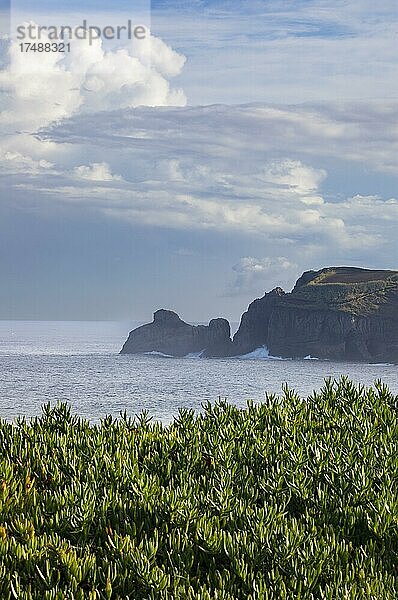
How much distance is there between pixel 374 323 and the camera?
22.3 metres

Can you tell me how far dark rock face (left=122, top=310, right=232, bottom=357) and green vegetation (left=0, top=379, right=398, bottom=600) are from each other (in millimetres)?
20397

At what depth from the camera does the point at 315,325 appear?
2236cm

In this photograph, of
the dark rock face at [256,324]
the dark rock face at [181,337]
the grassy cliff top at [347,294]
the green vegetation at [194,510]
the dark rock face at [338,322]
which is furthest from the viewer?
the dark rock face at [181,337]

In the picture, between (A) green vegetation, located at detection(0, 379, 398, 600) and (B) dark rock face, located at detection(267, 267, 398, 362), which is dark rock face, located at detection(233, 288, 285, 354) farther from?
(A) green vegetation, located at detection(0, 379, 398, 600)

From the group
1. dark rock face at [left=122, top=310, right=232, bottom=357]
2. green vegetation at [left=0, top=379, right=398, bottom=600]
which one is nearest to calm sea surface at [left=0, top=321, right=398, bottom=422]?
dark rock face at [left=122, top=310, right=232, bottom=357]

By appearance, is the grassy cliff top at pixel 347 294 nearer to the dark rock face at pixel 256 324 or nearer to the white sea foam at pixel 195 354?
the dark rock face at pixel 256 324

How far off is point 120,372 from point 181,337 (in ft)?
12.4

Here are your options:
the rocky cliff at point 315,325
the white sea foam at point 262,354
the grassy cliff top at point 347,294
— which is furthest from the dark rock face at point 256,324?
the grassy cliff top at point 347,294

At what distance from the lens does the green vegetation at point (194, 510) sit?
178 centimetres

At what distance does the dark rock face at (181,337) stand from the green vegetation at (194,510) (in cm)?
2040

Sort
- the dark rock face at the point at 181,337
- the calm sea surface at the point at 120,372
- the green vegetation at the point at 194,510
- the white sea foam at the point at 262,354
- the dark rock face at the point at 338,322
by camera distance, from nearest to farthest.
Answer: the green vegetation at the point at 194,510 < the calm sea surface at the point at 120,372 < the dark rock face at the point at 338,322 < the white sea foam at the point at 262,354 < the dark rock face at the point at 181,337

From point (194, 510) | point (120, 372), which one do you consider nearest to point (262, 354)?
point (120, 372)

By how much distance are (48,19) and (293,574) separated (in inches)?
679

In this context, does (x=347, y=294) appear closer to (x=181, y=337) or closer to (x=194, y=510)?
(x=181, y=337)
